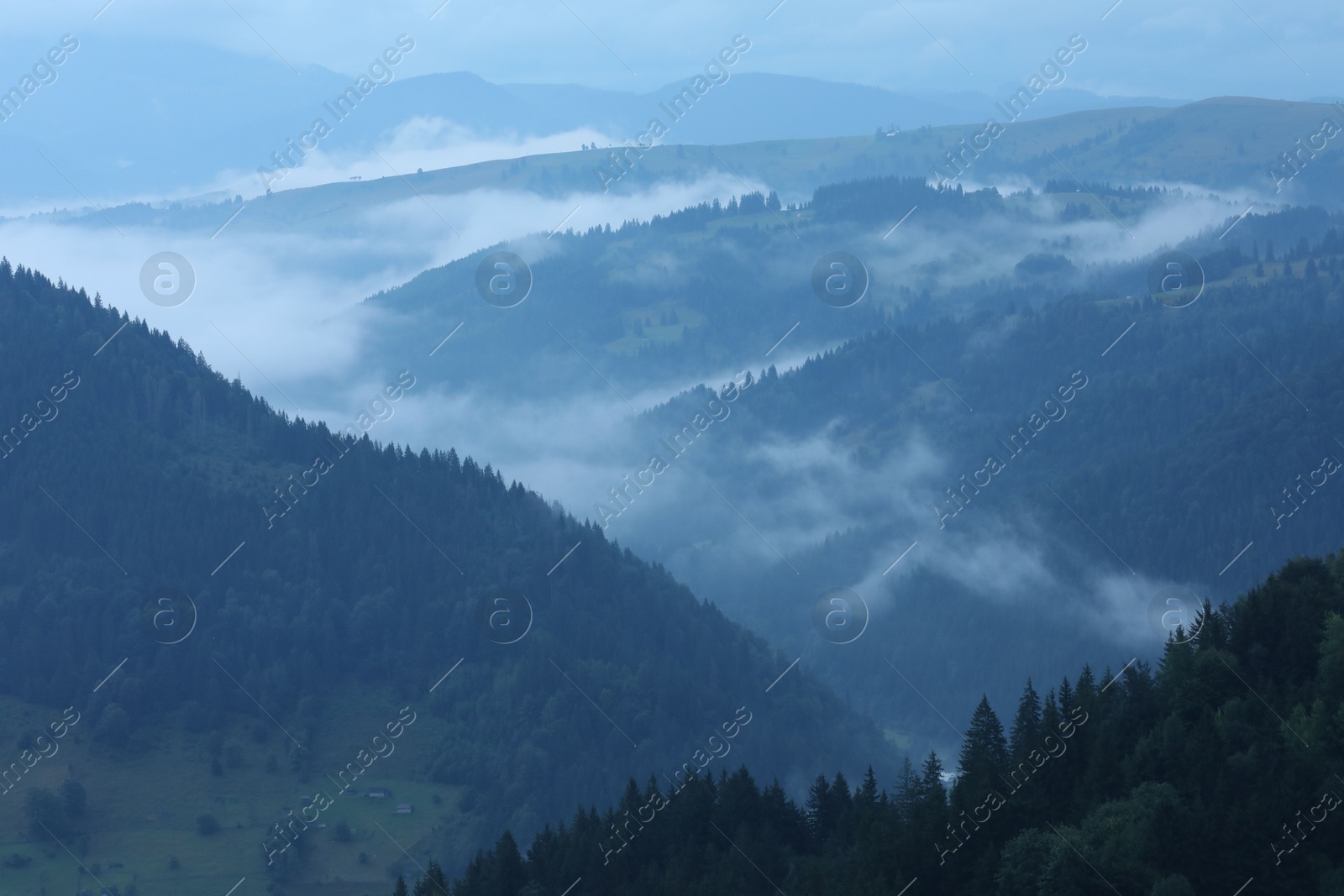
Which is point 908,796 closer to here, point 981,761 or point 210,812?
point 981,761

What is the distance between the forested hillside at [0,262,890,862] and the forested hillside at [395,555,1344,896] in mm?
76814

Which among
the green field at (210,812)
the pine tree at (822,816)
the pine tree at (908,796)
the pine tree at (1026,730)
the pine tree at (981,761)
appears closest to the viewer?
the pine tree at (981,761)

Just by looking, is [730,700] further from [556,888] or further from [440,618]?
[556,888]

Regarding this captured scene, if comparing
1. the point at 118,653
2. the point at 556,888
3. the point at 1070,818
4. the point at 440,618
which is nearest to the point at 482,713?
the point at 440,618

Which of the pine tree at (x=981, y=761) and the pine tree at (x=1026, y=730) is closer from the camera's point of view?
the pine tree at (x=981, y=761)

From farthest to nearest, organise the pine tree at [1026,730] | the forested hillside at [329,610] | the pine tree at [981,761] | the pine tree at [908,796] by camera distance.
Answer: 1. the forested hillside at [329,610]
2. the pine tree at [908,796]
3. the pine tree at [1026,730]
4. the pine tree at [981,761]

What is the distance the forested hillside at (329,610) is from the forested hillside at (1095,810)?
76.8 metres

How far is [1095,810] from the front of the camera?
56.1 metres

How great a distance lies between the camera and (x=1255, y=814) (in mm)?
51781

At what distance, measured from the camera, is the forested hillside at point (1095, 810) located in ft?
169

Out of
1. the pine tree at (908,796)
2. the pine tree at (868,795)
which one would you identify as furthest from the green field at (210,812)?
the pine tree at (908,796)

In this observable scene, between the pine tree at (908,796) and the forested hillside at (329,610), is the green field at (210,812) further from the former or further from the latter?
the pine tree at (908,796)

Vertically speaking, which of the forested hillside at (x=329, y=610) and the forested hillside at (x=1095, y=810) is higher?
the forested hillside at (x=329, y=610)

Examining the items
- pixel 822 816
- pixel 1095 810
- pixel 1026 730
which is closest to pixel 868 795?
pixel 822 816
